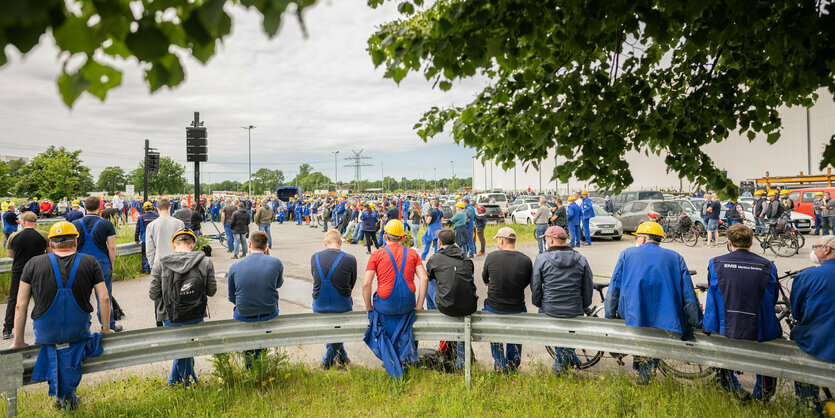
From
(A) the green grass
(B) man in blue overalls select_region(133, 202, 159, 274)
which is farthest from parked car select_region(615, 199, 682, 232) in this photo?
(B) man in blue overalls select_region(133, 202, 159, 274)

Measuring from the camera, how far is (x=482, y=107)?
396 cm

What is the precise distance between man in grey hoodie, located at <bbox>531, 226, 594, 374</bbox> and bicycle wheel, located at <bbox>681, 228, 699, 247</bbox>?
12.8 metres

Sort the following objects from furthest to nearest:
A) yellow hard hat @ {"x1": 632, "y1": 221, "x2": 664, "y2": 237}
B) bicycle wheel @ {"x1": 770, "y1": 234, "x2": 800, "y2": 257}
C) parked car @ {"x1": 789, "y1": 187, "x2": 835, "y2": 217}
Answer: parked car @ {"x1": 789, "y1": 187, "x2": 835, "y2": 217}, bicycle wheel @ {"x1": 770, "y1": 234, "x2": 800, "y2": 257}, yellow hard hat @ {"x1": 632, "y1": 221, "x2": 664, "y2": 237}

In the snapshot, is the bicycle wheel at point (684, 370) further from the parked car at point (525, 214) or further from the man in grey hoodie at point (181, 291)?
the parked car at point (525, 214)

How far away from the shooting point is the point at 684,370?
4578 millimetres

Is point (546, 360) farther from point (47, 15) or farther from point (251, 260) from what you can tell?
point (47, 15)

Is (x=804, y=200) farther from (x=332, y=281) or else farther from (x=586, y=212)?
(x=332, y=281)

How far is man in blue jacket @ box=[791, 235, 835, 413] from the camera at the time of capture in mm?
3525

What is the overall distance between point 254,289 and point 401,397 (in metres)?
1.85

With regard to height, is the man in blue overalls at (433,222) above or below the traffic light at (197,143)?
below

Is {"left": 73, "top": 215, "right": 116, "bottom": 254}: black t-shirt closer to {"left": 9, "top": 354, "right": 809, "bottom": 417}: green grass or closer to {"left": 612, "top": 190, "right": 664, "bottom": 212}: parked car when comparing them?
{"left": 9, "top": 354, "right": 809, "bottom": 417}: green grass

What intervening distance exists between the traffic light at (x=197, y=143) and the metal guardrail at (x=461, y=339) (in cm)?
1125

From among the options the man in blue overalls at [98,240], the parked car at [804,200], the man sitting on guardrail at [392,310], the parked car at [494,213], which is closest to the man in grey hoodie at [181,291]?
the man sitting on guardrail at [392,310]

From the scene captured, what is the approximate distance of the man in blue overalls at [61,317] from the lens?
3.71 m
